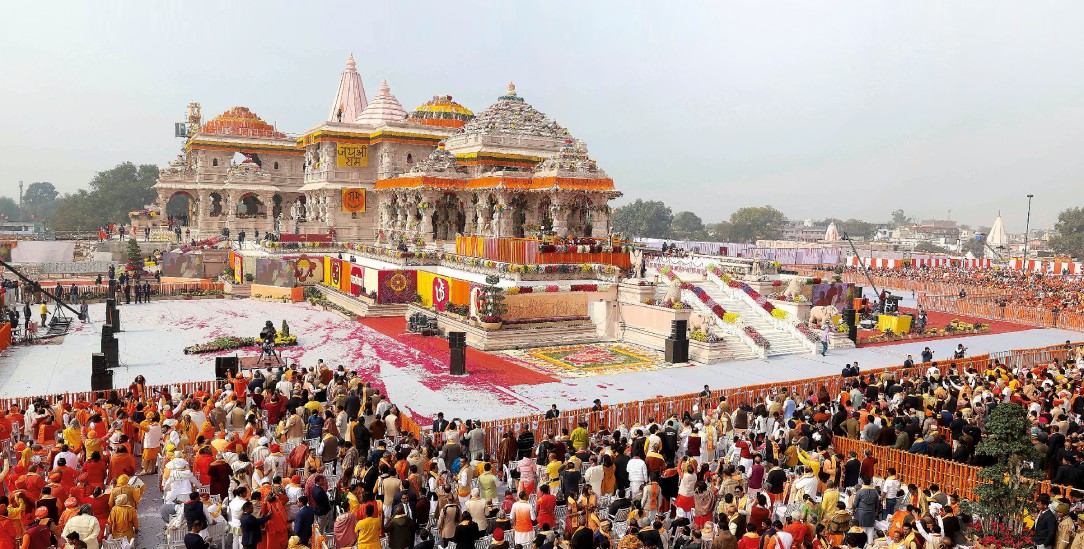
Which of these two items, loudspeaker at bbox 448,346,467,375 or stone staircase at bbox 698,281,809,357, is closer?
loudspeaker at bbox 448,346,467,375

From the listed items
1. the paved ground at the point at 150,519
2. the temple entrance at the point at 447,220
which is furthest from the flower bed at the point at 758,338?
the temple entrance at the point at 447,220

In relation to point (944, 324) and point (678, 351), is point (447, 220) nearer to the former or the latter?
point (678, 351)

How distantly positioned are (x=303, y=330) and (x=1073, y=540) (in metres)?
25.1

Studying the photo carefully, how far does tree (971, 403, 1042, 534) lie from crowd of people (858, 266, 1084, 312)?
2794 cm

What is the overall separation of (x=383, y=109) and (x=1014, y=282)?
44.3 metres

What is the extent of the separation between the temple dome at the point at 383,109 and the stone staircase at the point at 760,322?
31615 mm

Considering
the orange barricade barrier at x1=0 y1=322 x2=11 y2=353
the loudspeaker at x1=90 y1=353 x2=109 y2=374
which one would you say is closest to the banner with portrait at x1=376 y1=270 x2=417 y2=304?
the orange barricade barrier at x1=0 y1=322 x2=11 y2=353

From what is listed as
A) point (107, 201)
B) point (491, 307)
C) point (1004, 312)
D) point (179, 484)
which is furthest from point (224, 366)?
point (107, 201)

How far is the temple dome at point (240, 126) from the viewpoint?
2404 inches

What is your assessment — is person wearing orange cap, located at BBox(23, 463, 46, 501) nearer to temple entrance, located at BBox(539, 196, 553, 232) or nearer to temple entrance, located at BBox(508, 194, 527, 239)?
temple entrance, located at BBox(508, 194, 527, 239)

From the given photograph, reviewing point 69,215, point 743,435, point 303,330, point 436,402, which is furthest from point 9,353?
point 69,215

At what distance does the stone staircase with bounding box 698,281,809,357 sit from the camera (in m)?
25.1

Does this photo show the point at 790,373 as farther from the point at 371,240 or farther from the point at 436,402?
the point at 371,240

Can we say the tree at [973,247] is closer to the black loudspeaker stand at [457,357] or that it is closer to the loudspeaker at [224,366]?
the black loudspeaker stand at [457,357]
